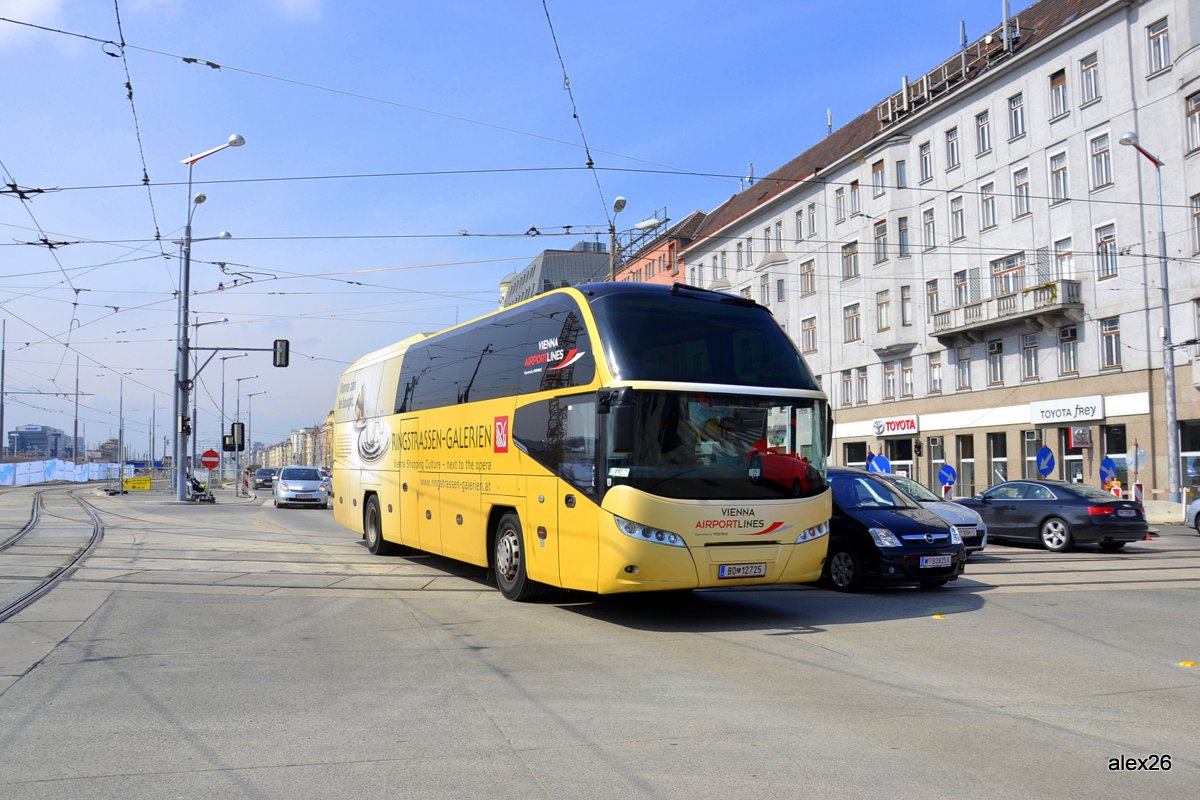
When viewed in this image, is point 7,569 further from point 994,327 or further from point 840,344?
point 840,344

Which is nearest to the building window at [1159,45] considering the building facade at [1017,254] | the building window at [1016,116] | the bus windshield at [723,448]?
the building facade at [1017,254]

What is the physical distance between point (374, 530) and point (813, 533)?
904 cm

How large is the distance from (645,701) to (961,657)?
3.09m

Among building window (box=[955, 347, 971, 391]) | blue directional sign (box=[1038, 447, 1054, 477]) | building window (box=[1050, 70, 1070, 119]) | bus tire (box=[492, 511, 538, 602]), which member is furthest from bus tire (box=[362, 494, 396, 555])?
building window (box=[955, 347, 971, 391])

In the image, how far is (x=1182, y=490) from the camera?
30.8 m

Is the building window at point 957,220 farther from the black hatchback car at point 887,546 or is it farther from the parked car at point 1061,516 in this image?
the black hatchback car at point 887,546

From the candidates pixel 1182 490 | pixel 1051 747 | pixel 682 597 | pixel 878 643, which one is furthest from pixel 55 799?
pixel 1182 490

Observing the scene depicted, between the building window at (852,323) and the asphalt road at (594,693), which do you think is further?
the building window at (852,323)

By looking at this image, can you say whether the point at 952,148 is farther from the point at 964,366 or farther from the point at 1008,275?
the point at 964,366

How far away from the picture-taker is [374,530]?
17109 millimetres

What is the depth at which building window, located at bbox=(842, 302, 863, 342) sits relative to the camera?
158ft

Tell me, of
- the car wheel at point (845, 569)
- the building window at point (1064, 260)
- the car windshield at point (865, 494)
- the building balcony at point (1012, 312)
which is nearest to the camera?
the car wheel at point (845, 569)

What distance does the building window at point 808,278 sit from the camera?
5156 cm

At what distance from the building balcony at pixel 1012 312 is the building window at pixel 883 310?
320 cm
